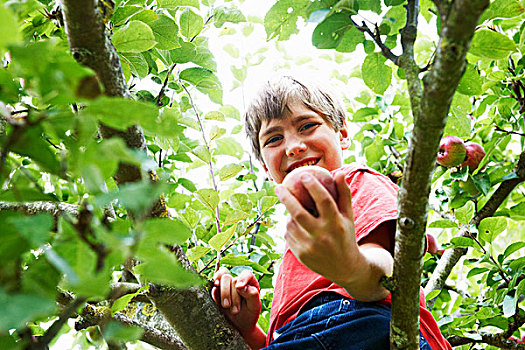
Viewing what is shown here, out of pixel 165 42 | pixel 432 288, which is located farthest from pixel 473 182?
pixel 165 42

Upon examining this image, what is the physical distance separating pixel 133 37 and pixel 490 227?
1154 mm

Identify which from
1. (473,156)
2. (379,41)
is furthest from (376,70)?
(473,156)

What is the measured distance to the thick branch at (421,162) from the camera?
1.59 feet

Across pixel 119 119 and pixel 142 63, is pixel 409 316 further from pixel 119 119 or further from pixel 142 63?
pixel 142 63

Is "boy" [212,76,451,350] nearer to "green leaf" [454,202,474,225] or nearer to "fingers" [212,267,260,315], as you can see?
"fingers" [212,267,260,315]

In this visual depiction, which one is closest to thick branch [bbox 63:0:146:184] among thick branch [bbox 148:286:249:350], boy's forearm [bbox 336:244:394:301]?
thick branch [bbox 148:286:249:350]

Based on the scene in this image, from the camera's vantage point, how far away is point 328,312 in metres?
0.93

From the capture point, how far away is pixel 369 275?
746 millimetres

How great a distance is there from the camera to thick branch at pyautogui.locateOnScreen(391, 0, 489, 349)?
1.59ft

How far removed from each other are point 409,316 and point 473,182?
1248 mm

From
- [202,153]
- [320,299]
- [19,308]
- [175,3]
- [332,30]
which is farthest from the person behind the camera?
[202,153]

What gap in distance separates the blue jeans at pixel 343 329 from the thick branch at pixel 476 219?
73 cm

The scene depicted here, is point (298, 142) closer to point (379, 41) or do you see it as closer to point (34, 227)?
point (379, 41)

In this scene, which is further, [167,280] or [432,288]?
[432,288]
